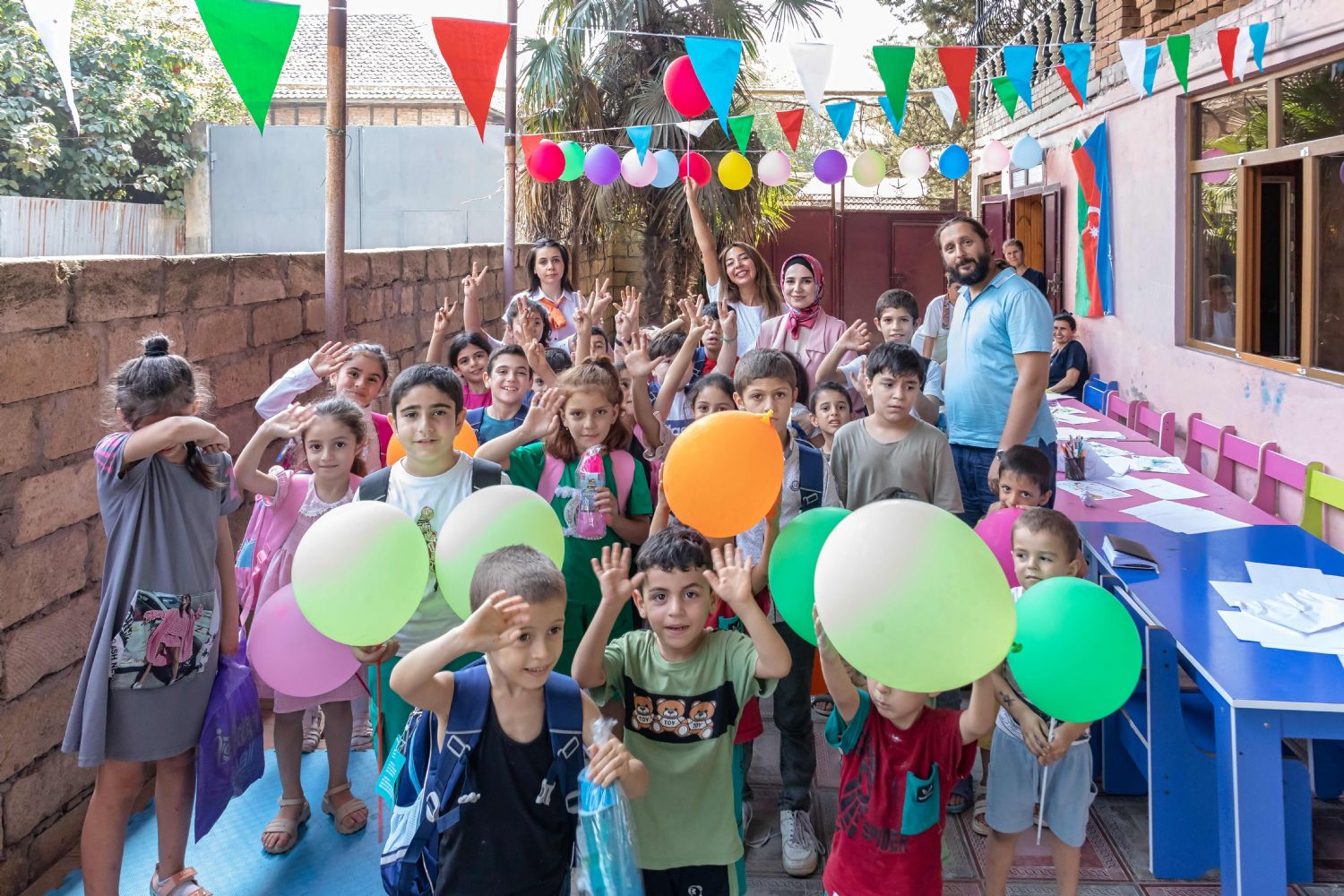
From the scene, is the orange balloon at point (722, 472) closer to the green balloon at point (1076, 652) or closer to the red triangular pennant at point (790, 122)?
the green balloon at point (1076, 652)

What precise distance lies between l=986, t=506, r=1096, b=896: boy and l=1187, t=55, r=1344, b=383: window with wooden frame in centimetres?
279

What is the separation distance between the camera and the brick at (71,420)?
8.54 feet

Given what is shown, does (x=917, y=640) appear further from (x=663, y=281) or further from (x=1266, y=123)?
(x=663, y=281)

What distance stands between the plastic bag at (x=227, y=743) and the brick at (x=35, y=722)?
48 cm

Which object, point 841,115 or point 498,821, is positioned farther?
point 841,115

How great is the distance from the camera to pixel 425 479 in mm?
Answer: 2551

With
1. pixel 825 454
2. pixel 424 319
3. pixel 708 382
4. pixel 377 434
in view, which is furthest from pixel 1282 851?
pixel 424 319

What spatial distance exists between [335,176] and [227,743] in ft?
7.54

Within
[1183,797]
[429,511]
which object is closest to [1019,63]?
[1183,797]

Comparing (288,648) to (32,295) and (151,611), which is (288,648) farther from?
(32,295)

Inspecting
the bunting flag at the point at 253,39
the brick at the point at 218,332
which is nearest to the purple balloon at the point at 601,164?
the bunting flag at the point at 253,39

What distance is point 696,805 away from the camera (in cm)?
209

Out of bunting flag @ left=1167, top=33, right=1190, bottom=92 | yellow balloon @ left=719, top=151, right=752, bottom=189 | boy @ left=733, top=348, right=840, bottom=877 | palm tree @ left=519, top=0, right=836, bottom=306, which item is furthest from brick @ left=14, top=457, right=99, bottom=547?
palm tree @ left=519, top=0, right=836, bottom=306

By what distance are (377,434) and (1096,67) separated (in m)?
6.52
